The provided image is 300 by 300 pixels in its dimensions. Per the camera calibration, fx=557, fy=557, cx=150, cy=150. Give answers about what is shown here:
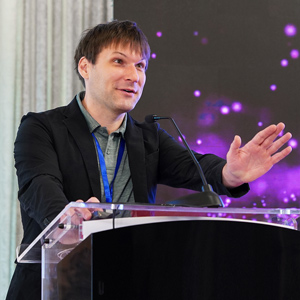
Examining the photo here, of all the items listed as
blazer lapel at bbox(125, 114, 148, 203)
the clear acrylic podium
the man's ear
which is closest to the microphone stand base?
the clear acrylic podium

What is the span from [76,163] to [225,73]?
1674mm

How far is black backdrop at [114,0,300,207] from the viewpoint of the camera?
3312mm

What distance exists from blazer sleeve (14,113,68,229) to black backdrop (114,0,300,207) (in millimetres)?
1264

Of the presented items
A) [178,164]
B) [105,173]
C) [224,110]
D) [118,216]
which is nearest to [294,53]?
[224,110]

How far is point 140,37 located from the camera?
7.35ft

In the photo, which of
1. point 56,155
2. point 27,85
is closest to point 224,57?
point 27,85

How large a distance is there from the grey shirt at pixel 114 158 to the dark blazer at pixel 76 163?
0.03m

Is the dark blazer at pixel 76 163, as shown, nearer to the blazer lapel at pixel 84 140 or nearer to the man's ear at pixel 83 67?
the blazer lapel at pixel 84 140

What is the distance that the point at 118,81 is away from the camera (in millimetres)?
2184

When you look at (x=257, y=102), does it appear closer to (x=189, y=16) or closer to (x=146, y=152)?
(x=189, y=16)

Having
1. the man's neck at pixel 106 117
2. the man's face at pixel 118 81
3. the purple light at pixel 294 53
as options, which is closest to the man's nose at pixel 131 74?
the man's face at pixel 118 81

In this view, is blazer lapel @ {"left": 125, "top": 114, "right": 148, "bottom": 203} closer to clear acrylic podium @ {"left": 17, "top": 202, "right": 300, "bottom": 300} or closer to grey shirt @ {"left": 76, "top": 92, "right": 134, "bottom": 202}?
grey shirt @ {"left": 76, "top": 92, "right": 134, "bottom": 202}

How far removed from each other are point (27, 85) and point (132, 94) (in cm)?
→ 137

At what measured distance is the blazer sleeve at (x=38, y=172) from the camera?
161 cm
